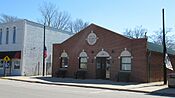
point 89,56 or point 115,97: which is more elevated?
point 89,56

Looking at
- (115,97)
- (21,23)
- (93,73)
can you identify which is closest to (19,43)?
(21,23)

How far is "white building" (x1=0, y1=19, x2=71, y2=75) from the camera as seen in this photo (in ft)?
124

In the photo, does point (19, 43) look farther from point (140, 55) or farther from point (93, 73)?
point (140, 55)

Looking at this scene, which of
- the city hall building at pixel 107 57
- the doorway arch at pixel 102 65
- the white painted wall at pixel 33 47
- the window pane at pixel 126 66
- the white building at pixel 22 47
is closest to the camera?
the city hall building at pixel 107 57

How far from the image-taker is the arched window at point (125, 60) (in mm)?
28297

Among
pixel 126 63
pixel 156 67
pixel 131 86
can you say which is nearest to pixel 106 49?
pixel 126 63

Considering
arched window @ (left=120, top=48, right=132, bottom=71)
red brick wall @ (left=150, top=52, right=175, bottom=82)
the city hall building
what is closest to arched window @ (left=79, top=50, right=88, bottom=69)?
the city hall building

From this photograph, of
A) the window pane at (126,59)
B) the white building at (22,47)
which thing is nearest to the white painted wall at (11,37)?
the white building at (22,47)

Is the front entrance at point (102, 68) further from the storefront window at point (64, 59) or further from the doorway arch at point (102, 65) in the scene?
the storefront window at point (64, 59)

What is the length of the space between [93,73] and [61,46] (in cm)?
629

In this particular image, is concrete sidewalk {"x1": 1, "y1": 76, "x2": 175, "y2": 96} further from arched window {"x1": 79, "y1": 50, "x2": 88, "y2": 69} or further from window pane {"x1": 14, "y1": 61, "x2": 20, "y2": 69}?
window pane {"x1": 14, "y1": 61, "x2": 20, "y2": 69}

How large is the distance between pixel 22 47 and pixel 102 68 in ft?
42.9

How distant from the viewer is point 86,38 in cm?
3209

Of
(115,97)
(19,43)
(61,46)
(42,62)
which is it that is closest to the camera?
(115,97)
